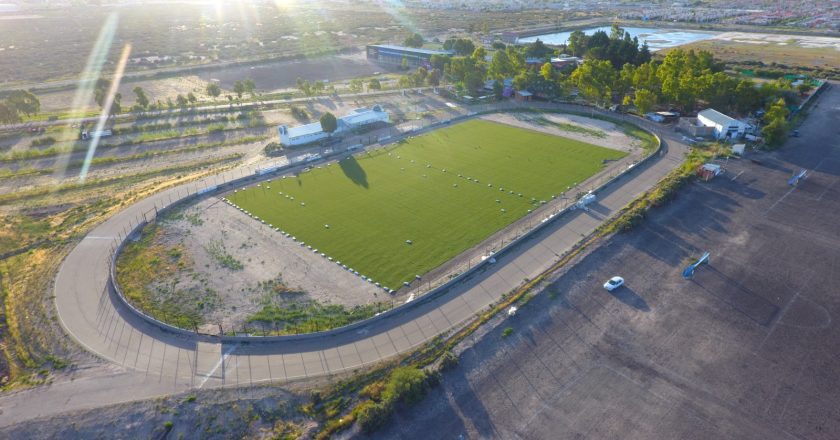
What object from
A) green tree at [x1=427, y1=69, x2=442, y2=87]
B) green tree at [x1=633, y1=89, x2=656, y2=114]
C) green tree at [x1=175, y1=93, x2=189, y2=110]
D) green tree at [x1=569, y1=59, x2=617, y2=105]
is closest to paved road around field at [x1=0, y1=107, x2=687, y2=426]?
green tree at [x1=633, y1=89, x2=656, y2=114]

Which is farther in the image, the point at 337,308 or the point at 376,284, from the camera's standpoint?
the point at 376,284

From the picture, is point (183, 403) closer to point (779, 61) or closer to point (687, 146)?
point (687, 146)

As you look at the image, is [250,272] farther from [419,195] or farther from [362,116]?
[362,116]

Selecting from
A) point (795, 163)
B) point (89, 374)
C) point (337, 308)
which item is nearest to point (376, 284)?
point (337, 308)

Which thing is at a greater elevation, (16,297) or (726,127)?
(726,127)

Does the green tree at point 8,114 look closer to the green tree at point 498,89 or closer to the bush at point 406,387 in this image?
the green tree at point 498,89

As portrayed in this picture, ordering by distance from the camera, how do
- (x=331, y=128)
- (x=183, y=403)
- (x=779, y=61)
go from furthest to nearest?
1. (x=779, y=61)
2. (x=331, y=128)
3. (x=183, y=403)

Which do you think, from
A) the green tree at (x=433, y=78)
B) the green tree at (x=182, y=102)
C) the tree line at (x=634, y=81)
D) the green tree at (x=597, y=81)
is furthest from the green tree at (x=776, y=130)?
the green tree at (x=182, y=102)

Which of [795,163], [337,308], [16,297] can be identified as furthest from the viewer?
[795,163]
